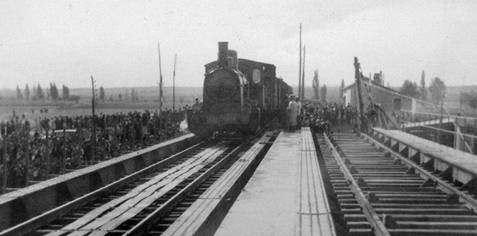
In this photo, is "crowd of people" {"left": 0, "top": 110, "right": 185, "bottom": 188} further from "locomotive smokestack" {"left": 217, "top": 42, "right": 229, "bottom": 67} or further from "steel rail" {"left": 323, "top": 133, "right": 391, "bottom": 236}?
"steel rail" {"left": 323, "top": 133, "right": 391, "bottom": 236}

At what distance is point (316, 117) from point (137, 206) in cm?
1863

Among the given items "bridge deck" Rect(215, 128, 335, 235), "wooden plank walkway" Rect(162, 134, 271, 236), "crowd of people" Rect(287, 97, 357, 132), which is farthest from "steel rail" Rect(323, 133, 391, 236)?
"crowd of people" Rect(287, 97, 357, 132)

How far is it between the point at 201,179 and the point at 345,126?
63.2 ft

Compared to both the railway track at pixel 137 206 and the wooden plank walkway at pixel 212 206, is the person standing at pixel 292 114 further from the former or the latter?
the wooden plank walkway at pixel 212 206

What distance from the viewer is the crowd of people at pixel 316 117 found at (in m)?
21.3

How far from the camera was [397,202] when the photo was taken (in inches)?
320

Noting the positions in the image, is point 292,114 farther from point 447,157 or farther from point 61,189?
point 61,189

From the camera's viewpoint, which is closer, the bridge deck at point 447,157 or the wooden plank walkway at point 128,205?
the wooden plank walkway at point 128,205

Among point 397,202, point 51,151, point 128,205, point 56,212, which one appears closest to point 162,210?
point 128,205

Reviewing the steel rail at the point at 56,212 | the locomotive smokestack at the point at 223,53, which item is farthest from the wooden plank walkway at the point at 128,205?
the locomotive smokestack at the point at 223,53

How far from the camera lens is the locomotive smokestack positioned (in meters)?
Answer: 19.0

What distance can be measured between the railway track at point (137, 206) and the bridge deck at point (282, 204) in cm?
110

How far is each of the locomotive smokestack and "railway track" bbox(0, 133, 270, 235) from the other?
681 centimetres

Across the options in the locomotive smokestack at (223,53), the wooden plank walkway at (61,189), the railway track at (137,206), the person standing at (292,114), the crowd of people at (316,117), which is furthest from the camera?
the crowd of people at (316,117)
